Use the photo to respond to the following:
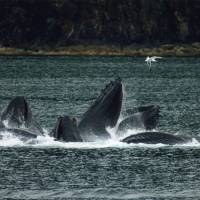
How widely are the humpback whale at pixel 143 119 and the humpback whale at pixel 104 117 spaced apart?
6.25 feet

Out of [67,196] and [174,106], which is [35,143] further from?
[174,106]

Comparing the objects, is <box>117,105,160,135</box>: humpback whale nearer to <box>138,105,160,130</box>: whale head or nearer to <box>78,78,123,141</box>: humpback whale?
<box>138,105,160,130</box>: whale head

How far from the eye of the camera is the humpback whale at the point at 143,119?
5588cm

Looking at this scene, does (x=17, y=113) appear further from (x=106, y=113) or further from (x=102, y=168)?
(x=102, y=168)

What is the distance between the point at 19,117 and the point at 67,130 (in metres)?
4.49

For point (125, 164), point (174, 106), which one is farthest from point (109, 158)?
point (174, 106)

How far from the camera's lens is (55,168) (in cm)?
4728

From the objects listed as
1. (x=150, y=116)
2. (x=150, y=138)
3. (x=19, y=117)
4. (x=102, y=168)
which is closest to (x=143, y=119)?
(x=150, y=116)

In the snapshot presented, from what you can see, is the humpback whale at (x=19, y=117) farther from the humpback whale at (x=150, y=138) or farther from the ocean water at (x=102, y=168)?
the humpback whale at (x=150, y=138)

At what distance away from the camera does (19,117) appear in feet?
184

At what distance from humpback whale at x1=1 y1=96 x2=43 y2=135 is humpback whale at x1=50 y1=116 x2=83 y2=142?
273cm

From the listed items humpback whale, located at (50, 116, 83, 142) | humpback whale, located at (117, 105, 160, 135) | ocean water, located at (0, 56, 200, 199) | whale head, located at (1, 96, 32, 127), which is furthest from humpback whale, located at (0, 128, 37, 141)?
humpback whale, located at (117, 105, 160, 135)

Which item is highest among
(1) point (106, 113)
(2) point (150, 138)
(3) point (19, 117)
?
(1) point (106, 113)

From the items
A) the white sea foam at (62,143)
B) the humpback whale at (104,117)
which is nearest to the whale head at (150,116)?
the white sea foam at (62,143)
